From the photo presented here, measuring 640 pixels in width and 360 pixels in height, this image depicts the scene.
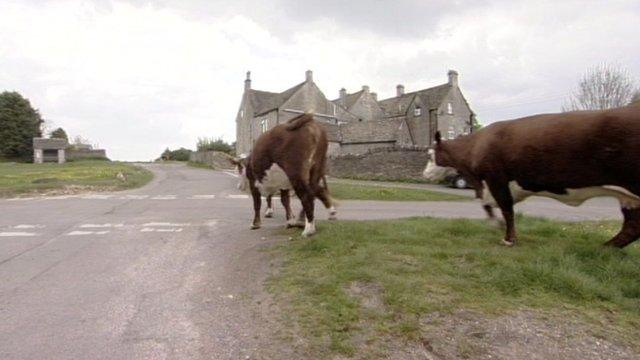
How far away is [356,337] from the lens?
13.5 ft

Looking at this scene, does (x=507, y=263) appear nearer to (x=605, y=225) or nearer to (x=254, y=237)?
(x=254, y=237)

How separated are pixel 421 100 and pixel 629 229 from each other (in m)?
50.4

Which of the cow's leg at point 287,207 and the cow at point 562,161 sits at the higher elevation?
the cow at point 562,161

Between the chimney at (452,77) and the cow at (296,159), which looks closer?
the cow at (296,159)

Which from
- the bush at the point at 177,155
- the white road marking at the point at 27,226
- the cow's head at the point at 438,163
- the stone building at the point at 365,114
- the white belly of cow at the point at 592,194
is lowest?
the white road marking at the point at 27,226


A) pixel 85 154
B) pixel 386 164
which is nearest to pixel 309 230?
pixel 386 164

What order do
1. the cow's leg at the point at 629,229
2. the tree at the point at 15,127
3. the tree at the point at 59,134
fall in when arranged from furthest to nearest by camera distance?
1. the tree at the point at 59,134
2. the tree at the point at 15,127
3. the cow's leg at the point at 629,229

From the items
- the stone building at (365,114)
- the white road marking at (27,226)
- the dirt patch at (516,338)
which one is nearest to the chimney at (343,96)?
the stone building at (365,114)

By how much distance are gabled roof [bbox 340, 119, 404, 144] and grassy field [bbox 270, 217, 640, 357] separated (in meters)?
41.4

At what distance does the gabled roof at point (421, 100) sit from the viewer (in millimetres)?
54344

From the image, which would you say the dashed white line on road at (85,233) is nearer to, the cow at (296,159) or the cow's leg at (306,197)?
the cow at (296,159)

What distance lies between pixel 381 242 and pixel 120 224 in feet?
22.3

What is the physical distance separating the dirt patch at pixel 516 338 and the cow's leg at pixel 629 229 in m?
2.60

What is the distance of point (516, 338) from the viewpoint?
4.05 meters
